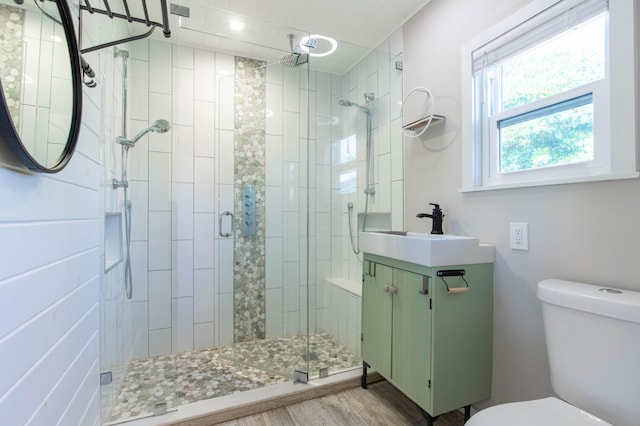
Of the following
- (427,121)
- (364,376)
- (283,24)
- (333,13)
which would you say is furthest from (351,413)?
(283,24)

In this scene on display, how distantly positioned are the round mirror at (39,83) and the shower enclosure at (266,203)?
3.95 feet

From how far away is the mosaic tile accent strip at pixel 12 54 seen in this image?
68cm

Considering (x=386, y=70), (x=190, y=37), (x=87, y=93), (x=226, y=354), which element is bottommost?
(x=226, y=354)

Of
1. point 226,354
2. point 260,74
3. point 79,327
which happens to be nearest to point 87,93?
point 79,327

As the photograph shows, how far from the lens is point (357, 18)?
2.20 meters

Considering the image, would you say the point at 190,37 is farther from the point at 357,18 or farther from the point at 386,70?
the point at 386,70

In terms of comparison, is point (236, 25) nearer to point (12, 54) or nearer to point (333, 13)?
point (333, 13)

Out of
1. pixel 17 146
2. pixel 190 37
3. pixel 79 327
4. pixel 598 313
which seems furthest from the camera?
pixel 190 37

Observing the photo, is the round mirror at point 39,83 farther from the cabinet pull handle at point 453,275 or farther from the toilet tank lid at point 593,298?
the toilet tank lid at point 593,298

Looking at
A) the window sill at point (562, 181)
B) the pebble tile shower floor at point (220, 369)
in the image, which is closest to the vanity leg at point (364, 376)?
the pebble tile shower floor at point (220, 369)

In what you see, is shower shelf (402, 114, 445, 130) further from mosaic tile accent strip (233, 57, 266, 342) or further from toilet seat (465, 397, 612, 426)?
toilet seat (465, 397, 612, 426)

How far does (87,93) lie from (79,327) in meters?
1.01

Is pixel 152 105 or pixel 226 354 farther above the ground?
pixel 152 105

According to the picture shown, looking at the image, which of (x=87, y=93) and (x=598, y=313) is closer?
(x=598, y=313)
